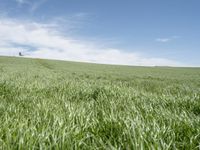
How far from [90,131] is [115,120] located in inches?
14.1

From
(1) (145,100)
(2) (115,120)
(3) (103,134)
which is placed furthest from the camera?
(1) (145,100)

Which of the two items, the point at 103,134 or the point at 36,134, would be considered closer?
the point at 36,134

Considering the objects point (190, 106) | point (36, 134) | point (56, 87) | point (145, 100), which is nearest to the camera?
point (36, 134)

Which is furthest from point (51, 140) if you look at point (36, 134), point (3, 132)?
point (3, 132)

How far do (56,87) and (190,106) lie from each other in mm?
4329

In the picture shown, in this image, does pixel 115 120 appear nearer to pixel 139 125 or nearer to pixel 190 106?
pixel 139 125

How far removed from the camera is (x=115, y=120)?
11.0ft

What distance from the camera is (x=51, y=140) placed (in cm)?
271

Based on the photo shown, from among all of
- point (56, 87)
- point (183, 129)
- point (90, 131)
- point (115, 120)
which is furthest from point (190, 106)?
point (56, 87)

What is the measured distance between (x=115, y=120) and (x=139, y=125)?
44cm

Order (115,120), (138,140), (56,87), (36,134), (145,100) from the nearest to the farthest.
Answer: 1. (138,140)
2. (36,134)
3. (115,120)
4. (145,100)
5. (56,87)

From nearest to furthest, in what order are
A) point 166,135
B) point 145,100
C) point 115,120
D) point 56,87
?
1. point 166,135
2. point 115,120
3. point 145,100
4. point 56,87

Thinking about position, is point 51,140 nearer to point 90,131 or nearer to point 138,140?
point 90,131

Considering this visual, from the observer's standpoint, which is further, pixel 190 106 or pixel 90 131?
pixel 190 106
